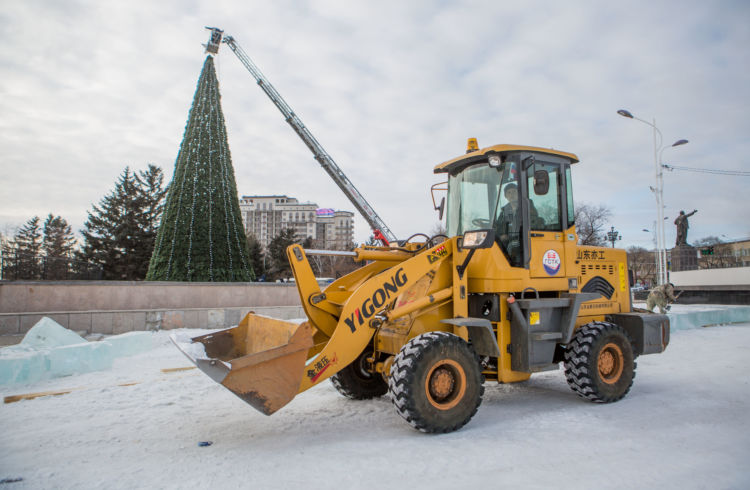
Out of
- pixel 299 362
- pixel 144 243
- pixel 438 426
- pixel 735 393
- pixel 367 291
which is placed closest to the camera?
pixel 299 362

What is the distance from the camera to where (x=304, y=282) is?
4.95 meters

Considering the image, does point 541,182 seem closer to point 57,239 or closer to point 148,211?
point 148,211

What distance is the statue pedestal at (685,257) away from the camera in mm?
32875

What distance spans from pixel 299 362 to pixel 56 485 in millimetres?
1893

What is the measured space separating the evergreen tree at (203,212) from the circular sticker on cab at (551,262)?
1035cm

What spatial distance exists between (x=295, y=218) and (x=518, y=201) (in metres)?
141

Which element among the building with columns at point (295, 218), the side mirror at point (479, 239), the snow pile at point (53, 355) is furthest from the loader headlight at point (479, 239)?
the building with columns at point (295, 218)

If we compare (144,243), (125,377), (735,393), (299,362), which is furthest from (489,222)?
(144,243)

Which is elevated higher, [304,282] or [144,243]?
[144,243]

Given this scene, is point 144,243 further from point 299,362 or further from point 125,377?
point 299,362

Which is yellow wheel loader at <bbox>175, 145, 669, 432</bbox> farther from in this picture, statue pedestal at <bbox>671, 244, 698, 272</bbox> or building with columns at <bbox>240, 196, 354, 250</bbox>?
building with columns at <bbox>240, 196, 354, 250</bbox>

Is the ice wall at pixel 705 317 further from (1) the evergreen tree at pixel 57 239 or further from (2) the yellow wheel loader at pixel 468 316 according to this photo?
(1) the evergreen tree at pixel 57 239

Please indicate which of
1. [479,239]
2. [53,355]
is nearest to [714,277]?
[479,239]

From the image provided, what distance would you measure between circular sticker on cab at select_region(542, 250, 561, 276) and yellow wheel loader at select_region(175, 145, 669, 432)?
0.02 metres
